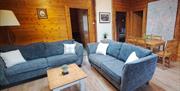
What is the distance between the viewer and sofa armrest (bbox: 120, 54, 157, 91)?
1.68 metres

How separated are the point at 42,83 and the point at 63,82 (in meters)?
1.02

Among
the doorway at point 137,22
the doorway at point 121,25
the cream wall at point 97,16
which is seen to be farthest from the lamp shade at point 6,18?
the doorway at point 121,25

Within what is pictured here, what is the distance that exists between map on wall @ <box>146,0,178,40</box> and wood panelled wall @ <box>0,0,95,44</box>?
7.95ft

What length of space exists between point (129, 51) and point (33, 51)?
8.28 feet

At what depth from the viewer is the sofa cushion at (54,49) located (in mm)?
3151

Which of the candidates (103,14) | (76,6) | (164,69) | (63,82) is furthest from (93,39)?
(63,82)

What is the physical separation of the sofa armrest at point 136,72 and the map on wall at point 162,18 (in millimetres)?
2416

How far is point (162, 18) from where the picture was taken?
12.4ft

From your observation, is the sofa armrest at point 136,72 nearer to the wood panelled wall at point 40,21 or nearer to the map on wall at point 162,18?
the map on wall at point 162,18

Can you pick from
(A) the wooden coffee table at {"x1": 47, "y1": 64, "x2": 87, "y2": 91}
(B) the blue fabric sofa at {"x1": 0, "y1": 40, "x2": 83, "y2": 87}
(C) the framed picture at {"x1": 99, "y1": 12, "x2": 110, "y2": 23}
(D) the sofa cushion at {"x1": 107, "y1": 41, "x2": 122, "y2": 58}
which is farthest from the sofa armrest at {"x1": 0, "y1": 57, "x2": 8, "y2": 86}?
(C) the framed picture at {"x1": 99, "y1": 12, "x2": 110, "y2": 23}

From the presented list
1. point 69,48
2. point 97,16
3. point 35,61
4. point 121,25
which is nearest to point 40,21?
point 69,48

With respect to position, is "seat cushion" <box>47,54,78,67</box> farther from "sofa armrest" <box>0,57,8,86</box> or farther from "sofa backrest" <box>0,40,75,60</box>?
"sofa armrest" <box>0,57,8,86</box>

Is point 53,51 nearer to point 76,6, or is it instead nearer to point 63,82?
point 63,82

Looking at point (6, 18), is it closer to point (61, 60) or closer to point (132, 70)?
point (61, 60)
